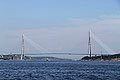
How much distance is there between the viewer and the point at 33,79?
222 ft

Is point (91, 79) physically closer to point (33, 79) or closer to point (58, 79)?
point (58, 79)

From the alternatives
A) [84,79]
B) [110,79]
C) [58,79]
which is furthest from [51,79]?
[110,79]

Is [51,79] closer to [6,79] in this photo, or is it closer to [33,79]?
[33,79]

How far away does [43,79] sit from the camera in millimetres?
67812

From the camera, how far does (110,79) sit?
2687 inches

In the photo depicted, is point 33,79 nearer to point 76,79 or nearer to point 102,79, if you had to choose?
point 76,79

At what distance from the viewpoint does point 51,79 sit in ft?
223

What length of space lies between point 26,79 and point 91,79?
11.5m

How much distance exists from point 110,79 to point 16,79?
656 inches

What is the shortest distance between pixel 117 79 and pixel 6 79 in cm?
1973

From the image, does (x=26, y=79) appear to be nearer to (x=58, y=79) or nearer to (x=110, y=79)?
(x=58, y=79)

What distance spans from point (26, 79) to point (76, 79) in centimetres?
887

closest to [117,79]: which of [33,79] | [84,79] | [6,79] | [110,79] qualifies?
[110,79]

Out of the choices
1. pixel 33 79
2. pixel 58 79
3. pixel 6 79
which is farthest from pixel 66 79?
pixel 6 79
